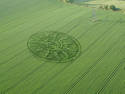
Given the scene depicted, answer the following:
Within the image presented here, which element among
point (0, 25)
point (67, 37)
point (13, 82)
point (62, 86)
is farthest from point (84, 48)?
point (0, 25)

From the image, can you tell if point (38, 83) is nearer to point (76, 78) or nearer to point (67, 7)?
point (76, 78)

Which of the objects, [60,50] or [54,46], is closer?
[60,50]

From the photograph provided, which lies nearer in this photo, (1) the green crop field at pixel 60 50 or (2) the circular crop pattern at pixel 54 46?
(1) the green crop field at pixel 60 50

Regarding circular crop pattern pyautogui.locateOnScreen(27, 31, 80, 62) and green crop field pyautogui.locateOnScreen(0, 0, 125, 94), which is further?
circular crop pattern pyautogui.locateOnScreen(27, 31, 80, 62)

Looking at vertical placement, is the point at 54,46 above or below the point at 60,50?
above
